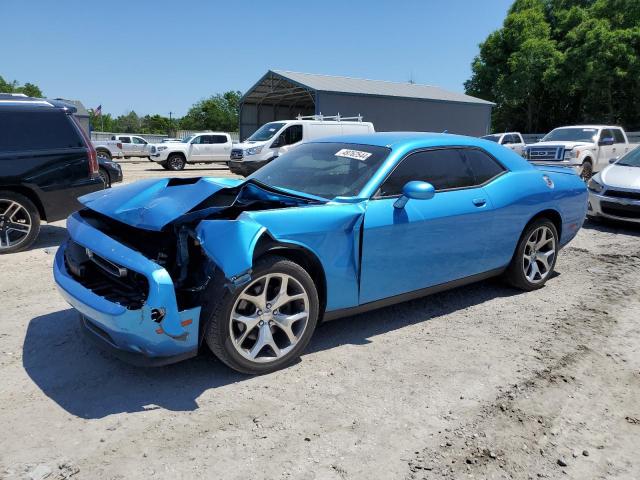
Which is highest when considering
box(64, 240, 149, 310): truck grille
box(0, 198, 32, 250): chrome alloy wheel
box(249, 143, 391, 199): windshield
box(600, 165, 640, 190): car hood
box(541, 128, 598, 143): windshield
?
box(541, 128, 598, 143): windshield

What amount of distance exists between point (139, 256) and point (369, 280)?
5.16 ft

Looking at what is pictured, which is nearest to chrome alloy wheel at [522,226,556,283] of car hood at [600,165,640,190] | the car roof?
car hood at [600,165,640,190]

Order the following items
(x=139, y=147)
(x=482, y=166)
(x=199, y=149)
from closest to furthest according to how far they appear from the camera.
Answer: (x=482, y=166) → (x=199, y=149) → (x=139, y=147)

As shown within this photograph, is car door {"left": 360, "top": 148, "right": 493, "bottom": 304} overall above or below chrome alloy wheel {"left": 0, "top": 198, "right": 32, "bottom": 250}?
above

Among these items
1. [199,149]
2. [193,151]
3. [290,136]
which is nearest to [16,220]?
[290,136]

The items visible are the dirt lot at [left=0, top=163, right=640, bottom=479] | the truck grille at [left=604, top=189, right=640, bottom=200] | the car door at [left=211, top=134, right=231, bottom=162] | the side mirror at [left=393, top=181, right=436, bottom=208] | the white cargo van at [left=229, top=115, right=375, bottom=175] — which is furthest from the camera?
the car door at [left=211, top=134, right=231, bottom=162]

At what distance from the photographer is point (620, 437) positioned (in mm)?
2732

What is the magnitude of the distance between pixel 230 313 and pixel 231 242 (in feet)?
1.44

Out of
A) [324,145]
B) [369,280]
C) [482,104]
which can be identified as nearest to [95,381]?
[369,280]

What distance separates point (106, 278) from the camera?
336 cm

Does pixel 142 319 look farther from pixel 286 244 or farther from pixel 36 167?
pixel 36 167

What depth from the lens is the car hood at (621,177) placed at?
7941 mm

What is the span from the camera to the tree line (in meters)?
32.3

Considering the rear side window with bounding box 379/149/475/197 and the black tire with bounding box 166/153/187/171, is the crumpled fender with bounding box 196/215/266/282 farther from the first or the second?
the black tire with bounding box 166/153/187/171
